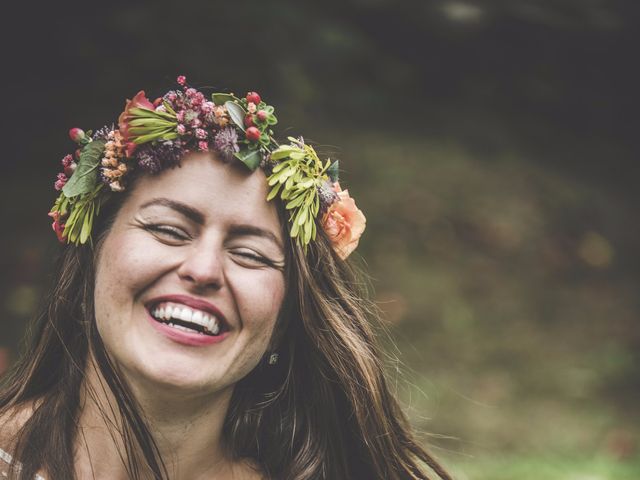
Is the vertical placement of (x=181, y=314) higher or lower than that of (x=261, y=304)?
lower

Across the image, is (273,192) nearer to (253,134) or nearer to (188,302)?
(253,134)

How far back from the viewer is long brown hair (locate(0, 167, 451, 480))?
9.75 feet

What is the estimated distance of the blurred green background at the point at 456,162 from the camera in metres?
7.14

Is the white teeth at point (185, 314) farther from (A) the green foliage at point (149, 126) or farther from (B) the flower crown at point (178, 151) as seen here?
(A) the green foliage at point (149, 126)

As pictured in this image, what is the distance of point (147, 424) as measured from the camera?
2998 mm

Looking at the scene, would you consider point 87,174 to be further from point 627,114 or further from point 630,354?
point 627,114

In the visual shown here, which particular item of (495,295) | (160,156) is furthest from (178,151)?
(495,295)

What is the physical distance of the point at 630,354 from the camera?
798cm

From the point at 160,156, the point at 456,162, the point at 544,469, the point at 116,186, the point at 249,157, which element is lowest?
the point at 116,186

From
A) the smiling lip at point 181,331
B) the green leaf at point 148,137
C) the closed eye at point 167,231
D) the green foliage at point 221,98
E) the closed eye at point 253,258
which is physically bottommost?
the smiling lip at point 181,331

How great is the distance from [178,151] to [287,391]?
1.19 metres

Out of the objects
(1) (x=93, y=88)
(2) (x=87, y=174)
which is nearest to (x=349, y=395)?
(2) (x=87, y=174)

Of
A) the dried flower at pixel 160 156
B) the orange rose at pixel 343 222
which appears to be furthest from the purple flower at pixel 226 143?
the orange rose at pixel 343 222

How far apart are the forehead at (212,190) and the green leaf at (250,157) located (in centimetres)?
3
